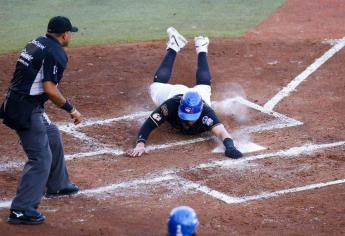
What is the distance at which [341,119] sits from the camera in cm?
1066

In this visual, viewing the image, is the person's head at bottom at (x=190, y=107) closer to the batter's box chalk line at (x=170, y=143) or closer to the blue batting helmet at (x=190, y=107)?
the blue batting helmet at (x=190, y=107)

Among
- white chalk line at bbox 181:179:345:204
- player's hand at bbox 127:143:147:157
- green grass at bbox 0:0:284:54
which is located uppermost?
green grass at bbox 0:0:284:54

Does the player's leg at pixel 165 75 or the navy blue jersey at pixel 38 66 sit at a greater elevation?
the navy blue jersey at pixel 38 66

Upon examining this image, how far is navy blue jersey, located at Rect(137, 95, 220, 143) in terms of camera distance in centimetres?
986

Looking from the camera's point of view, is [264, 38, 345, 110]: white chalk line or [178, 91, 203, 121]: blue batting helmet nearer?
[178, 91, 203, 121]: blue batting helmet

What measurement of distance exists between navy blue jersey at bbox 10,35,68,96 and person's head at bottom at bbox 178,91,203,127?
2.39m

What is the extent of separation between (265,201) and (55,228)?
7.29 ft

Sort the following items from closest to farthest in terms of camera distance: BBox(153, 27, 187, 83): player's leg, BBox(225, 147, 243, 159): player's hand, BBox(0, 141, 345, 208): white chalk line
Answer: BBox(0, 141, 345, 208): white chalk line → BBox(225, 147, 243, 159): player's hand → BBox(153, 27, 187, 83): player's leg

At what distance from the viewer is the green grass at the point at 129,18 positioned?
45.6 ft

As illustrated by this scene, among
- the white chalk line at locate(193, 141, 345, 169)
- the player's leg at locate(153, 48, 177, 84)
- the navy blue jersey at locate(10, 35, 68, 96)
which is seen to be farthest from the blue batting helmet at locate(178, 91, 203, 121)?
the navy blue jersey at locate(10, 35, 68, 96)

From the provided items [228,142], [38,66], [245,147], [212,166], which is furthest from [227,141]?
[38,66]

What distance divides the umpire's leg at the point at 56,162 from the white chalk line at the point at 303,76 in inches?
147

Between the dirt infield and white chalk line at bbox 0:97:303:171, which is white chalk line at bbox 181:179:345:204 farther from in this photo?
white chalk line at bbox 0:97:303:171

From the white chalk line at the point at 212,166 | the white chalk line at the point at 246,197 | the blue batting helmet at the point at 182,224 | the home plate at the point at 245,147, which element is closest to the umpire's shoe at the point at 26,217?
the white chalk line at the point at 212,166
